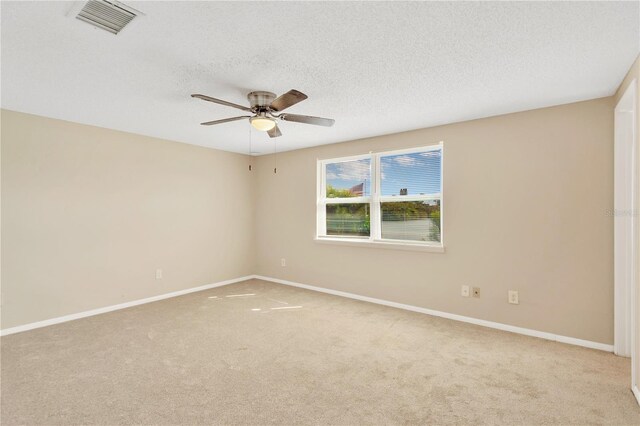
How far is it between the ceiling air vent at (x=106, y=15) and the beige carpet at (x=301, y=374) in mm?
2296

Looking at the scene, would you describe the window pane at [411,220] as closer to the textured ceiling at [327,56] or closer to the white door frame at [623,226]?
the textured ceiling at [327,56]

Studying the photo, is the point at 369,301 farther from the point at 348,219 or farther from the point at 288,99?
the point at 288,99

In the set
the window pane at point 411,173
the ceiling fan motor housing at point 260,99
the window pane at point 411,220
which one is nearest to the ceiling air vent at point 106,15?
the ceiling fan motor housing at point 260,99

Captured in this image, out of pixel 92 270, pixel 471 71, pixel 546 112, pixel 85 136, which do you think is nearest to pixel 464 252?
pixel 546 112

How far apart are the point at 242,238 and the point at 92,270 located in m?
2.30

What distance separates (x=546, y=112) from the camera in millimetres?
3084

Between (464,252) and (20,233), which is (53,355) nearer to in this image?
(20,233)

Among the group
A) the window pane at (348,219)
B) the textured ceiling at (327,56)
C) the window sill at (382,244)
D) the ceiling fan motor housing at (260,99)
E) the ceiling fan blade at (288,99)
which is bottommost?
the window sill at (382,244)

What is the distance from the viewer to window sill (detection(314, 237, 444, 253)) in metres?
3.79

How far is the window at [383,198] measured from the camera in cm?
395

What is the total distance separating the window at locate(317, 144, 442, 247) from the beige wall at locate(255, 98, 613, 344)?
0.63 ft

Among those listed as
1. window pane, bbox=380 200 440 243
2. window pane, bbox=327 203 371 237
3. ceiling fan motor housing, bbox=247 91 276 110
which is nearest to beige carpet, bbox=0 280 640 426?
window pane, bbox=380 200 440 243

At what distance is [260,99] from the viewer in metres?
2.71

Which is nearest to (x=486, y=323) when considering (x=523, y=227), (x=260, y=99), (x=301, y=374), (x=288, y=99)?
(x=523, y=227)
